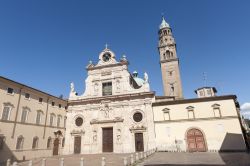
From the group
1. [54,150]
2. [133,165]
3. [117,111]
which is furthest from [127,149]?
[133,165]

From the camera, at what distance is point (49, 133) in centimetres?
2788

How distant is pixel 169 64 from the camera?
4503 centimetres

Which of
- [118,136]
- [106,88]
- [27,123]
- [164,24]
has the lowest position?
[118,136]

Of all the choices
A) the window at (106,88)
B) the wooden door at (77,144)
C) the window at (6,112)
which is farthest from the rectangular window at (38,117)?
the window at (106,88)

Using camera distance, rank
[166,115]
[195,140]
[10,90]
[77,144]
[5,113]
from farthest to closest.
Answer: [77,144] < [166,115] < [195,140] < [10,90] < [5,113]

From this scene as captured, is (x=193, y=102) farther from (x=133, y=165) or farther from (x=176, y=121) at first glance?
(x=133, y=165)

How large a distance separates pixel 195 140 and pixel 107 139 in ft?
44.2

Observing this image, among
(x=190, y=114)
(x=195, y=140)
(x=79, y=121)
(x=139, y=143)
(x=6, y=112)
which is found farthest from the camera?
(x=79, y=121)

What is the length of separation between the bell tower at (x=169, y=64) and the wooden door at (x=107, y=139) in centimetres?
1915

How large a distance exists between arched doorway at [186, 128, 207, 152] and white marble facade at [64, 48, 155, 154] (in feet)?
17.1

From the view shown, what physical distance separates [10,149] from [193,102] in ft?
81.0

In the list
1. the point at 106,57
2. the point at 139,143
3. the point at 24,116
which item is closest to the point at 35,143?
the point at 24,116

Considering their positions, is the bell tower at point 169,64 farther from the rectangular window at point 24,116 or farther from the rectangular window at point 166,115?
the rectangular window at point 24,116

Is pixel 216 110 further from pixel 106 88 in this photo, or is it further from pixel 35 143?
pixel 35 143
